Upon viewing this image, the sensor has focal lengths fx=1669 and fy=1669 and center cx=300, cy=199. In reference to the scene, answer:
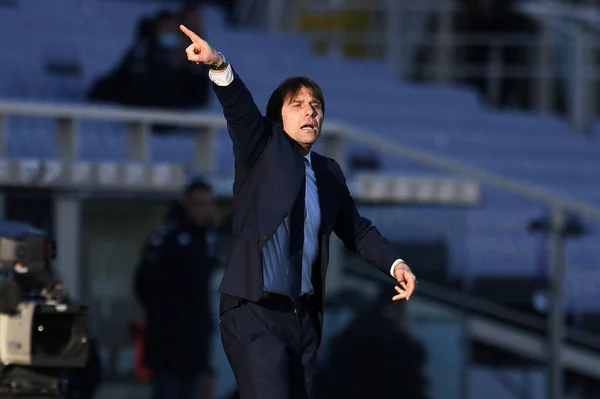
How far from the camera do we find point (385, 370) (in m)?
9.89

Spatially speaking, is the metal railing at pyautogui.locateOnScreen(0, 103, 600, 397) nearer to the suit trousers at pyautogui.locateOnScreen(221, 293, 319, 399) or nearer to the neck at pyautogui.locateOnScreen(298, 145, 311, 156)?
the neck at pyautogui.locateOnScreen(298, 145, 311, 156)

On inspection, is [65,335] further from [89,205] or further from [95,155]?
[95,155]

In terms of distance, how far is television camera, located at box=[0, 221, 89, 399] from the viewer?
6.39m

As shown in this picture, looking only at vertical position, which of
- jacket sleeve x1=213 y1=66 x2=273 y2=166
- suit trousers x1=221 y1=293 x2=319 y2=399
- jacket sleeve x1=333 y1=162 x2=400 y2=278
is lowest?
suit trousers x1=221 y1=293 x2=319 y2=399

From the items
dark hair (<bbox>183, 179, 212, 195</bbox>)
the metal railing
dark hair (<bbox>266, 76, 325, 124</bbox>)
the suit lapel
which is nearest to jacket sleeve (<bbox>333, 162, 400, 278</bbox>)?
the suit lapel

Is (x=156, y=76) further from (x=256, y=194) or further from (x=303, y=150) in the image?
(x=256, y=194)

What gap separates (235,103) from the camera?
5355 millimetres

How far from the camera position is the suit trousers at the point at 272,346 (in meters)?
5.52

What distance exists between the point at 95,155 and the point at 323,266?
4.46 metres

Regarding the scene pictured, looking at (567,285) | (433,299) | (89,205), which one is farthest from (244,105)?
(567,285)

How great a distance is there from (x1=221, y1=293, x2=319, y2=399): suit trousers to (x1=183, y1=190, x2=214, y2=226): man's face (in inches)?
145

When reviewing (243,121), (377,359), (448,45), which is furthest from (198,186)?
(448,45)

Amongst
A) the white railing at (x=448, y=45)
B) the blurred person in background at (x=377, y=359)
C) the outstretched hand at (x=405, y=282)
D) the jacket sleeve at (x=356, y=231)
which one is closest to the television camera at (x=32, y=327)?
the jacket sleeve at (x=356, y=231)

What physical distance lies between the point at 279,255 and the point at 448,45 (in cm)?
1066
